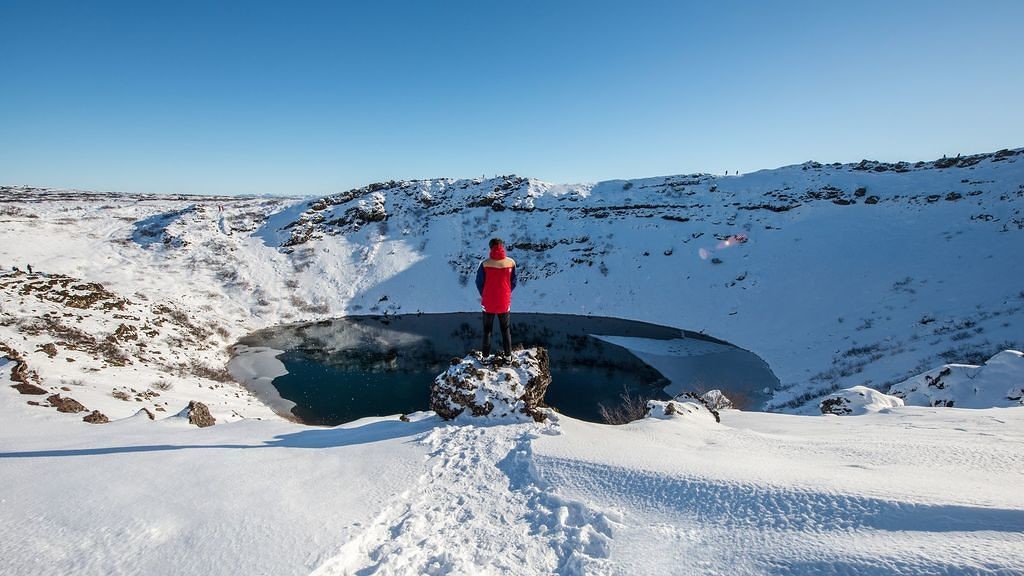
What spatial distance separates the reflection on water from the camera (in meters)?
20.5

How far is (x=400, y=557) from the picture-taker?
3.97 meters

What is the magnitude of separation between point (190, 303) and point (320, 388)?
2044 centimetres

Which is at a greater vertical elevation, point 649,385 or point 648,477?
point 648,477

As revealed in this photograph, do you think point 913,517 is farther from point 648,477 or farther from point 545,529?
point 545,529

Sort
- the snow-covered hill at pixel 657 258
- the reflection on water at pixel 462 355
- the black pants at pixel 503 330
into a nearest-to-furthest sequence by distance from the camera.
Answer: the black pants at pixel 503 330, the reflection on water at pixel 462 355, the snow-covered hill at pixel 657 258

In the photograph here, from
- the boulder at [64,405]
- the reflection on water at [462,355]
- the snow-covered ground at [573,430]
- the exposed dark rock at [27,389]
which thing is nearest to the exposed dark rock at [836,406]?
the snow-covered ground at [573,430]

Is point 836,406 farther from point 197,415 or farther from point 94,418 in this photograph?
point 94,418

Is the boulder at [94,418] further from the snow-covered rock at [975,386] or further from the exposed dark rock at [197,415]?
the snow-covered rock at [975,386]

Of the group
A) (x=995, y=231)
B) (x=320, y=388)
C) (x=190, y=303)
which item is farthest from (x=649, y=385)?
(x=190, y=303)

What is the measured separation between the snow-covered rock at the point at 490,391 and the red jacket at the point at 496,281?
125 cm

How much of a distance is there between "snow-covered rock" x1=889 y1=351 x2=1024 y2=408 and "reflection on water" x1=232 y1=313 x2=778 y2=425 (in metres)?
8.18

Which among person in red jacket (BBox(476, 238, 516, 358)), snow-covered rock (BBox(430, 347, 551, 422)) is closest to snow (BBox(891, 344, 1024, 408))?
snow-covered rock (BBox(430, 347, 551, 422))

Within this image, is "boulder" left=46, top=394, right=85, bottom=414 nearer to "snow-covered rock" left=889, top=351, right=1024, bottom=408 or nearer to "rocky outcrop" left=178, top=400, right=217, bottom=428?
"rocky outcrop" left=178, top=400, right=217, bottom=428

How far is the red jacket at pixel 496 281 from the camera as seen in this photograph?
320 inches
